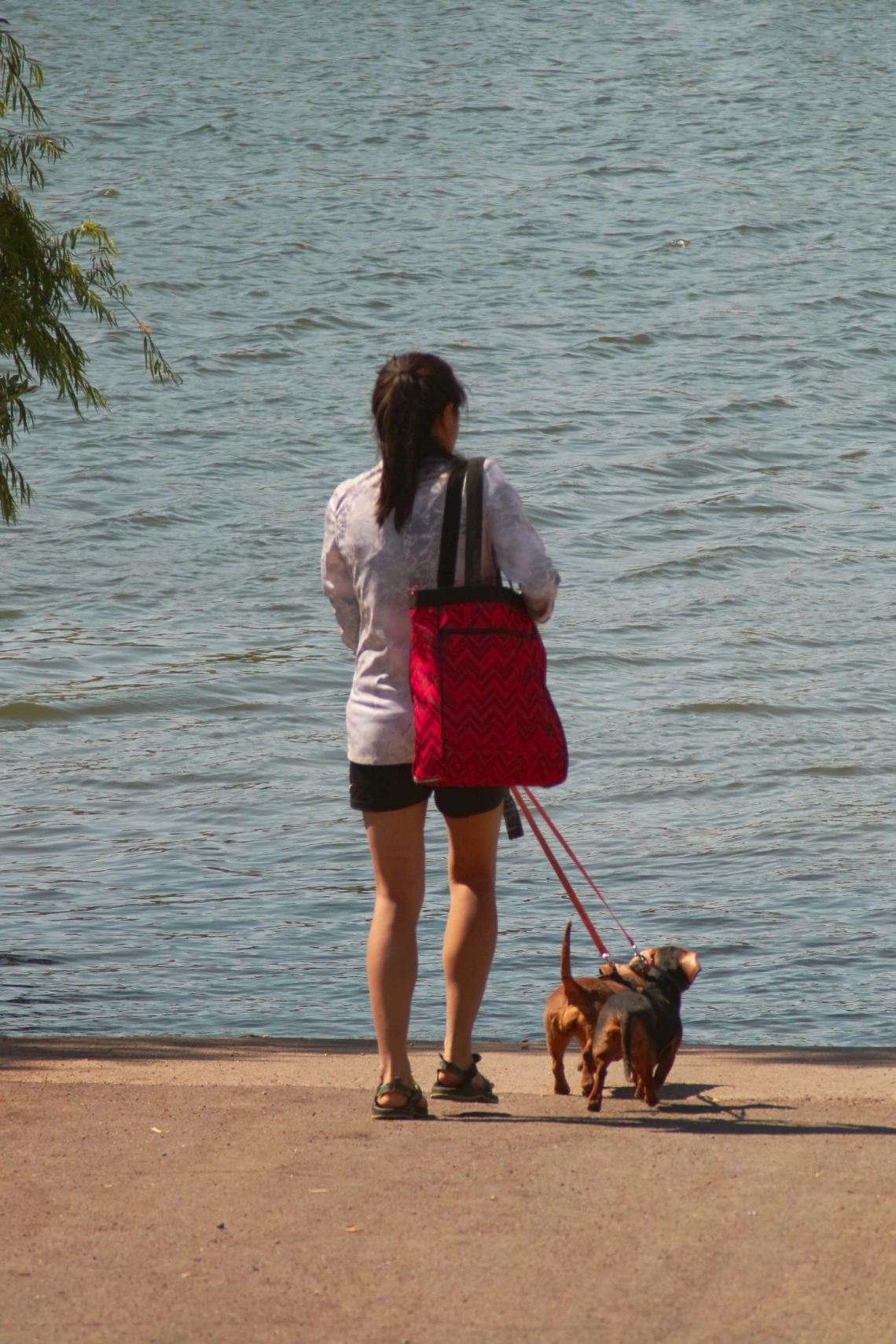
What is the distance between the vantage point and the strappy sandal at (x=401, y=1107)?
386cm

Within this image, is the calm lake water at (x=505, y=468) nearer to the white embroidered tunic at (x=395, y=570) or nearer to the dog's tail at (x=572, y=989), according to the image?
the dog's tail at (x=572, y=989)

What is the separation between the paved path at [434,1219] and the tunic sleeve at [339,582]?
1.16 m

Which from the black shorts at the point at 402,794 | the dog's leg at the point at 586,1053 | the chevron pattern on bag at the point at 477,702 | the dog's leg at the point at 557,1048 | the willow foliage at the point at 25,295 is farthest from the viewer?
the willow foliage at the point at 25,295

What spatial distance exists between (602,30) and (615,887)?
27.3 metres

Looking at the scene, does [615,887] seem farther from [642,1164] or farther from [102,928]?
[642,1164]

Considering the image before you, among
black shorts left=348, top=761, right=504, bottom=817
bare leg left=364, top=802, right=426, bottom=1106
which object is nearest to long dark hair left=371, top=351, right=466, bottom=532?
black shorts left=348, top=761, right=504, bottom=817

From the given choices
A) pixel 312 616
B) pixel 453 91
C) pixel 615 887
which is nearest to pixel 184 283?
pixel 453 91

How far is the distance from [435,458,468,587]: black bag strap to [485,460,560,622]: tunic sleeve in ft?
0.20

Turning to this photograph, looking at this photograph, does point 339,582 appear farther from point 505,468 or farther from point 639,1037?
point 505,468

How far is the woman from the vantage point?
3717 mm

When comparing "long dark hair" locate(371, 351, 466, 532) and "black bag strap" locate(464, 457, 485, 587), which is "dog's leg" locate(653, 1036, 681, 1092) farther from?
"long dark hair" locate(371, 351, 466, 532)

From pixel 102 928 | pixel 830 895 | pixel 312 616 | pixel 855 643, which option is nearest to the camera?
pixel 102 928

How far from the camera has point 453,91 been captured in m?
29.8

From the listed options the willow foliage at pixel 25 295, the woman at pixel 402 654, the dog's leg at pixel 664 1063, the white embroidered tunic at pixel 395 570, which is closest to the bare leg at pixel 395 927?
the woman at pixel 402 654
